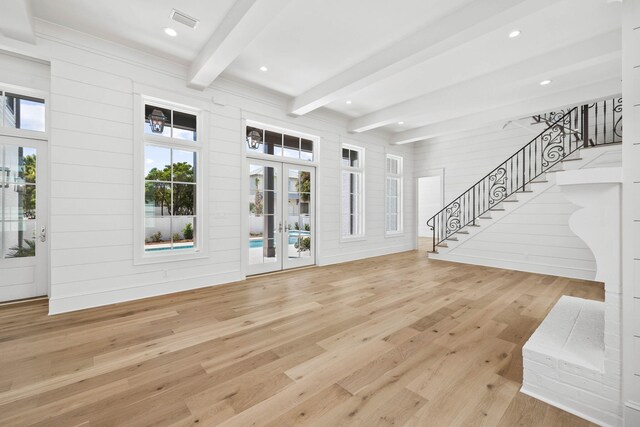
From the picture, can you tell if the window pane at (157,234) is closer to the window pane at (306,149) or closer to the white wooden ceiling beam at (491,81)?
the window pane at (306,149)

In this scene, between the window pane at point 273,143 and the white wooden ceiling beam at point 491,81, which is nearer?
the white wooden ceiling beam at point 491,81

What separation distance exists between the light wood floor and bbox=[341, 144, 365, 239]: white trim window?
9.64ft

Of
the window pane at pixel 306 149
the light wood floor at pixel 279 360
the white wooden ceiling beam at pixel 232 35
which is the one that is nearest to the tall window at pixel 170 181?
the white wooden ceiling beam at pixel 232 35

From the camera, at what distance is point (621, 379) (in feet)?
4.86

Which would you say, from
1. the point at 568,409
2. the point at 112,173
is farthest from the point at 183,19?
the point at 568,409

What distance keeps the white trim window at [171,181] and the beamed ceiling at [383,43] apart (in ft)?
2.45

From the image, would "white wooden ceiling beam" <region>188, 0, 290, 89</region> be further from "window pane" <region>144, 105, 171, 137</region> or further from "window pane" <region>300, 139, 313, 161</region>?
"window pane" <region>300, 139, 313, 161</region>

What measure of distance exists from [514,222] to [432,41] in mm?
4427

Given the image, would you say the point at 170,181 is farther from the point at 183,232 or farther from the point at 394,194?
the point at 394,194

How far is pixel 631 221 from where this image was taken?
4.63 feet

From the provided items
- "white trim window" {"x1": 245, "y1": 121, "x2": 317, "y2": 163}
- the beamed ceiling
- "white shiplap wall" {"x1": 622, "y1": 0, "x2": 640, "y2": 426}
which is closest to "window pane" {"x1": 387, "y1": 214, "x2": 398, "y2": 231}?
"white trim window" {"x1": 245, "y1": 121, "x2": 317, "y2": 163}

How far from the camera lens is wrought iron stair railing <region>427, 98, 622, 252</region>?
17.5 feet

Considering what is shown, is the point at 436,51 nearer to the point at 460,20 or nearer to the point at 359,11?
the point at 460,20

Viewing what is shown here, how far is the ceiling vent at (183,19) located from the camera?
2986mm
